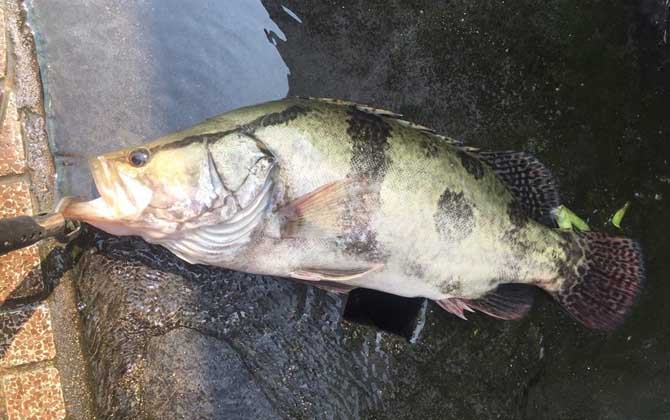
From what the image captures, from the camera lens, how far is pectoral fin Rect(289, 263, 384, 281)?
255 centimetres

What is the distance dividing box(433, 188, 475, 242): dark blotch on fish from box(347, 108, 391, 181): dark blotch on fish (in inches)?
14.4

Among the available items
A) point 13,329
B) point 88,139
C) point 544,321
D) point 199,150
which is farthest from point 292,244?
point 544,321

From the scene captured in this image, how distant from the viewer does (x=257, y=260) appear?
249cm

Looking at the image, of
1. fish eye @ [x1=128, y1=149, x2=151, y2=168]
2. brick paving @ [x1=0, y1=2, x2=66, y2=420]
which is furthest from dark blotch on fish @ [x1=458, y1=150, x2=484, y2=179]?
brick paving @ [x1=0, y1=2, x2=66, y2=420]

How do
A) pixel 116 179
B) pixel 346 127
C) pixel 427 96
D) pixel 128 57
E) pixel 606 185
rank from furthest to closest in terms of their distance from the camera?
pixel 606 185, pixel 427 96, pixel 128 57, pixel 346 127, pixel 116 179

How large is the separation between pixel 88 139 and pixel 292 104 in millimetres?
1313

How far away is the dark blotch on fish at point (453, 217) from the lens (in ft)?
8.61

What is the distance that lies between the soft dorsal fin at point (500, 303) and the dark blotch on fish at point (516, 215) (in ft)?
1.35

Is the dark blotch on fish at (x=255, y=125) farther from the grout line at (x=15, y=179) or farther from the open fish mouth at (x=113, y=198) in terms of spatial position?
the grout line at (x=15, y=179)

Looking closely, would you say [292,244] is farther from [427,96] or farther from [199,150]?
[427,96]

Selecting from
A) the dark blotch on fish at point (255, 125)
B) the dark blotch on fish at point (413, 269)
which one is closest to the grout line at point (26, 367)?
the dark blotch on fish at point (255, 125)

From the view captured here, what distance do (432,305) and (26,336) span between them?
7.80ft

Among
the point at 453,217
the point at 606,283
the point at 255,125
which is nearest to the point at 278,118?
the point at 255,125

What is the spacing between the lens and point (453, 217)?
265 cm
